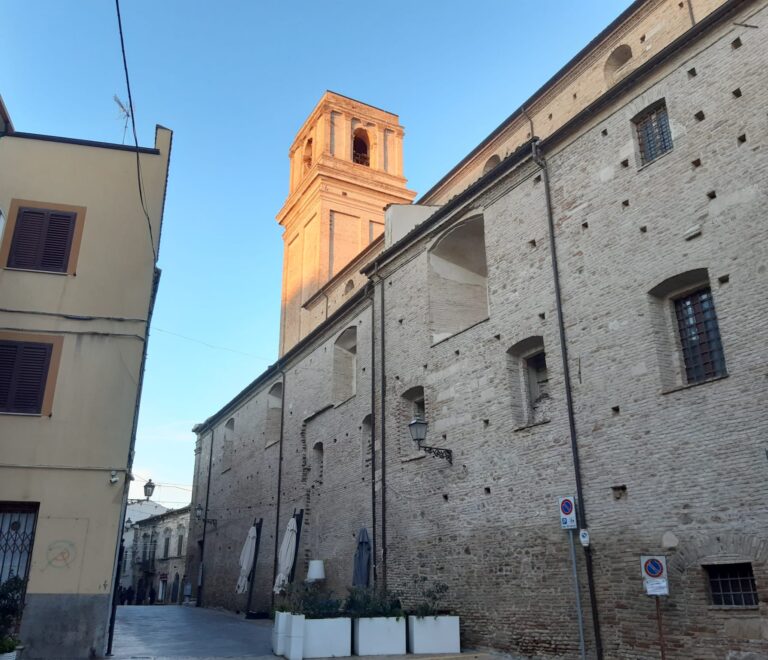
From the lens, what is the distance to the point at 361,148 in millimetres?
36875

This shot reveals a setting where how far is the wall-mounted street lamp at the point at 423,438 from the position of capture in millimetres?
13750

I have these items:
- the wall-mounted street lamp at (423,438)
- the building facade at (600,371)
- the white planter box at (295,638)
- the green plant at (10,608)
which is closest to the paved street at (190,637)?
the white planter box at (295,638)

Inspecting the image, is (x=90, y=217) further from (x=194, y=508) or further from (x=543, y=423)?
(x=194, y=508)

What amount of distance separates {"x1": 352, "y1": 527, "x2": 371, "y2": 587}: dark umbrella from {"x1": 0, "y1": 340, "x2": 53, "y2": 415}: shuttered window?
25.5 feet

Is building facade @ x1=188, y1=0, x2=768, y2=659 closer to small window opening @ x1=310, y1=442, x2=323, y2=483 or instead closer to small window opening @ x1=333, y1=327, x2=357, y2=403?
small window opening @ x1=333, y1=327, x2=357, y2=403

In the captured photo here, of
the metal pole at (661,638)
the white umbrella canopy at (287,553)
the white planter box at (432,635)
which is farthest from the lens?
the white umbrella canopy at (287,553)

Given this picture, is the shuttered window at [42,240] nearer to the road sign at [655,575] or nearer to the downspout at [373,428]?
the downspout at [373,428]

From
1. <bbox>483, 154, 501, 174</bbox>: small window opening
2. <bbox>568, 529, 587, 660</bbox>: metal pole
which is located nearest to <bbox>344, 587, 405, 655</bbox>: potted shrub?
<bbox>568, 529, 587, 660</bbox>: metal pole

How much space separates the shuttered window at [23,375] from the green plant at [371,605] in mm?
6175

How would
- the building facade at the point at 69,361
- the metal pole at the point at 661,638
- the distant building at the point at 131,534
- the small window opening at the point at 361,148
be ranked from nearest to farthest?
the metal pole at the point at 661,638 < the building facade at the point at 69,361 < the small window opening at the point at 361,148 < the distant building at the point at 131,534

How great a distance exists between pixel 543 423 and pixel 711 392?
10.3 feet

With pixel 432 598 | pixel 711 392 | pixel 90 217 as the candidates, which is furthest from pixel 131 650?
pixel 711 392

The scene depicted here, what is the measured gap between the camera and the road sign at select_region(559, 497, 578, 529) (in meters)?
11.2

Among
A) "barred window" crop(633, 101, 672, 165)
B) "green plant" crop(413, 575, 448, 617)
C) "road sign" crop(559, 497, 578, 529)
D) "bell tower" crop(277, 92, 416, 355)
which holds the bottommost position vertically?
"green plant" crop(413, 575, 448, 617)
